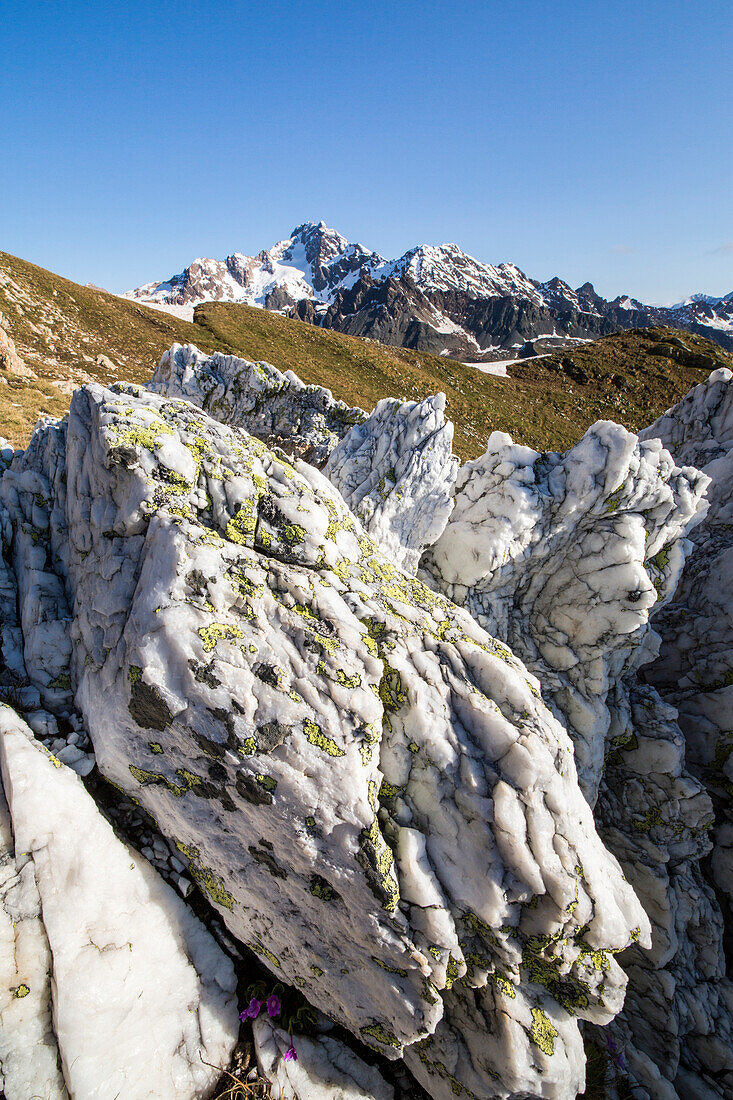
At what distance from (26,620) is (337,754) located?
5.81 meters

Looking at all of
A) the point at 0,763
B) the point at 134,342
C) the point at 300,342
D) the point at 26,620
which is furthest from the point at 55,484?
the point at 300,342

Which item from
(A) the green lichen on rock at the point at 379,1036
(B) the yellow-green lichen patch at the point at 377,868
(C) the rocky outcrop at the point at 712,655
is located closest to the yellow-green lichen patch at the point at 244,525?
A: (B) the yellow-green lichen patch at the point at 377,868

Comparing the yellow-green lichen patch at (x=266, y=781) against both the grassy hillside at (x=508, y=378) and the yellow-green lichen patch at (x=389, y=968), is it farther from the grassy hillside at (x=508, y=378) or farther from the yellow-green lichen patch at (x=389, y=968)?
the grassy hillside at (x=508, y=378)

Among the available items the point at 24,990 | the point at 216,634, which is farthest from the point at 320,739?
the point at 24,990

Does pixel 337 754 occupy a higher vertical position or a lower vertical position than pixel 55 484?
lower

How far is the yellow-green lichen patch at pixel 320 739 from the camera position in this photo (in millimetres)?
5184

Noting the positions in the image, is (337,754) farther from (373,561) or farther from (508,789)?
(373,561)

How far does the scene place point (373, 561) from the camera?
7.78m

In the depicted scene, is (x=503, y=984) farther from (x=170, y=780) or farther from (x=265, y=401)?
(x=265, y=401)

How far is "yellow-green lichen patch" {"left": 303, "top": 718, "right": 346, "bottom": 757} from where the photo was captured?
5.18m

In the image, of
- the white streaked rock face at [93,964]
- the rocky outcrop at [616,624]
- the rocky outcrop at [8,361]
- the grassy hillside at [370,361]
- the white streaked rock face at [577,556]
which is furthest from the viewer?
the grassy hillside at [370,361]

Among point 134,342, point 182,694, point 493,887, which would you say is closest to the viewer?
point 182,694

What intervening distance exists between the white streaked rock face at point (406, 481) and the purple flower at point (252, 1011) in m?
8.07

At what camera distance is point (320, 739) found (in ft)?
17.1
